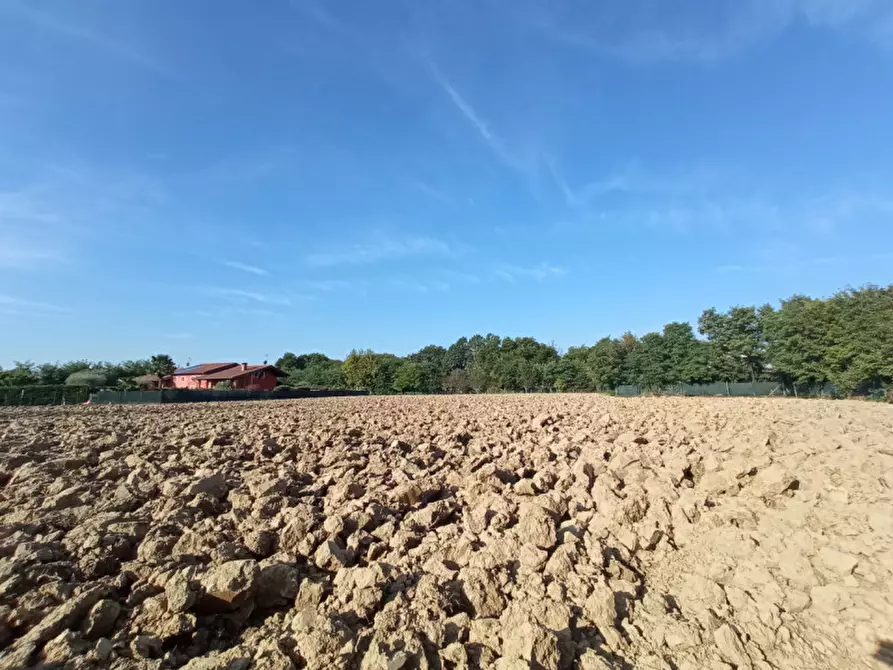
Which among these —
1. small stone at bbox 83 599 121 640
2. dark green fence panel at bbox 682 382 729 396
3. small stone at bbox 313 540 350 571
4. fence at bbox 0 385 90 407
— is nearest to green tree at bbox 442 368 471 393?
dark green fence panel at bbox 682 382 729 396

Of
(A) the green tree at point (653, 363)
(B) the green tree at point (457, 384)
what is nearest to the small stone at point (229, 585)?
(A) the green tree at point (653, 363)

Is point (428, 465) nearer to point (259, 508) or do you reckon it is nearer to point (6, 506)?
point (259, 508)

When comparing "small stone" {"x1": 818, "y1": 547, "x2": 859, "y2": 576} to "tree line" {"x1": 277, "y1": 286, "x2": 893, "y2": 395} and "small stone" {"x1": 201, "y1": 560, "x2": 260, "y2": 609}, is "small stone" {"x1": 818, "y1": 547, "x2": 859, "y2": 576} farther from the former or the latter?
"tree line" {"x1": 277, "y1": 286, "x2": 893, "y2": 395}

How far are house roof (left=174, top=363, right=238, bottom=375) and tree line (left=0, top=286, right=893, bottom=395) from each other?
90.3 inches

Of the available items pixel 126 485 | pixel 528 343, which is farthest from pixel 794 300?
pixel 126 485

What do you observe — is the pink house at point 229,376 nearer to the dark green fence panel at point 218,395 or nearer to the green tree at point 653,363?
the dark green fence panel at point 218,395

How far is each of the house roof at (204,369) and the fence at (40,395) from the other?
3546 centimetres

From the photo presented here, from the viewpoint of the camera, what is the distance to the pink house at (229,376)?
70.0 metres

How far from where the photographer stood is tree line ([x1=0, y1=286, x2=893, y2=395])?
126 feet

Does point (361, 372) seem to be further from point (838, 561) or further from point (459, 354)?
point (838, 561)

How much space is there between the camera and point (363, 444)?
8.61 meters

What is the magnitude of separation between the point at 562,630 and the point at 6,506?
566 cm

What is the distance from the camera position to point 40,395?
36531 millimetres

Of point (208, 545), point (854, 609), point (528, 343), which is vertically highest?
point (528, 343)
